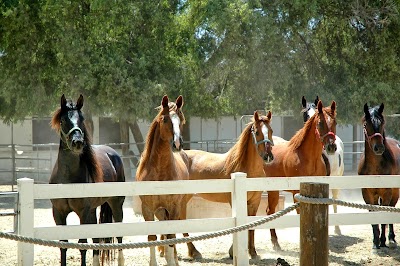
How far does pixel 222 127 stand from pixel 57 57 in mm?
9544

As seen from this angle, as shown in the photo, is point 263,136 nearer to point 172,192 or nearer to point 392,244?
point 172,192

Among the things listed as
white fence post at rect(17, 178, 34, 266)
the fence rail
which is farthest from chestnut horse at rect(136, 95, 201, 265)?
the fence rail

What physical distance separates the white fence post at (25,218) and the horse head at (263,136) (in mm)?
3506

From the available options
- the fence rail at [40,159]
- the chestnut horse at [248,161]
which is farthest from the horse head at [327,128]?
the fence rail at [40,159]

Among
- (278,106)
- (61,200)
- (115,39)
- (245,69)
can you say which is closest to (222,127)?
(278,106)

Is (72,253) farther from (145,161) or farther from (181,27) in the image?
(181,27)

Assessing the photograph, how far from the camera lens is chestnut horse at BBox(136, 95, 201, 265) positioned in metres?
6.95

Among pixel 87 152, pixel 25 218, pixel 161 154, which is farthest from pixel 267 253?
pixel 25 218

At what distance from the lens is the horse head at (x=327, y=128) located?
27.6 feet

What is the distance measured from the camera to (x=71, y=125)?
21.5ft

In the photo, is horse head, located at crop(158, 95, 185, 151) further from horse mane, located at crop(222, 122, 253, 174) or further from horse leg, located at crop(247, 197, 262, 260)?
horse leg, located at crop(247, 197, 262, 260)

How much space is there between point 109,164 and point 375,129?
4054 mm

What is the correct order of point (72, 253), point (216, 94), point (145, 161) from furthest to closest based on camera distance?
1. point (216, 94)
2. point (72, 253)
3. point (145, 161)

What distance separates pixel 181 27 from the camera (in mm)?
17938
